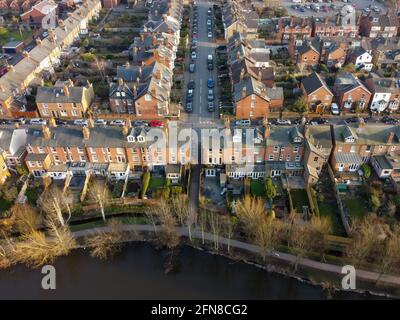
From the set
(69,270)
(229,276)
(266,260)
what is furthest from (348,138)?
(69,270)

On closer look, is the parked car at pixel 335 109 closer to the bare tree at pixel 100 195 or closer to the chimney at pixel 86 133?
the bare tree at pixel 100 195

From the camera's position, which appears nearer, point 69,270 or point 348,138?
point 69,270

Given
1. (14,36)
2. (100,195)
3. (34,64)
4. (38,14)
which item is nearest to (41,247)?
(100,195)

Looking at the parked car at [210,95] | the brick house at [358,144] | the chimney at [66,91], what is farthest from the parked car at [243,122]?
the chimney at [66,91]

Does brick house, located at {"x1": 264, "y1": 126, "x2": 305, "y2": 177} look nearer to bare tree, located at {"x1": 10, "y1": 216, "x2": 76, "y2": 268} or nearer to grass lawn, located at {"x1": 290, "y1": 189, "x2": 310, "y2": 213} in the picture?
grass lawn, located at {"x1": 290, "y1": 189, "x2": 310, "y2": 213}

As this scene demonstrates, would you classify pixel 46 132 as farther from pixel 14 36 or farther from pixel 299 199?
pixel 14 36
